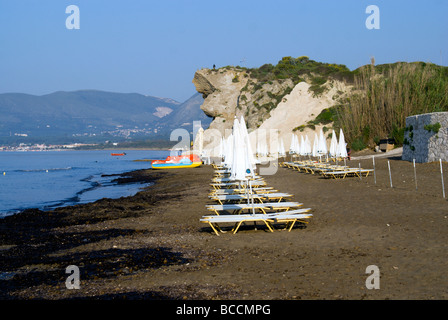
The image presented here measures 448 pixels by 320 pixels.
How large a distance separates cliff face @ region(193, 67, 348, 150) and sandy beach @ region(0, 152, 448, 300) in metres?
41.6

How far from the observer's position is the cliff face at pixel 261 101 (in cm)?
5919

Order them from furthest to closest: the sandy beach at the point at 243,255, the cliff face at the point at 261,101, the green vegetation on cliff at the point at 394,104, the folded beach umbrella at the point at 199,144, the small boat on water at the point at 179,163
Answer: the folded beach umbrella at the point at 199,144 < the cliff face at the point at 261,101 < the small boat on water at the point at 179,163 < the green vegetation on cliff at the point at 394,104 < the sandy beach at the point at 243,255

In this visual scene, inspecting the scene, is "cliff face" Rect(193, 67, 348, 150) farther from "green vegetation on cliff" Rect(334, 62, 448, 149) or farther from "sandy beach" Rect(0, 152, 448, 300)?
"sandy beach" Rect(0, 152, 448, 300)

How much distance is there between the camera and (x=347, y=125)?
42.9 m

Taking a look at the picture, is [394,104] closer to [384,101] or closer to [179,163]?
[384,101]

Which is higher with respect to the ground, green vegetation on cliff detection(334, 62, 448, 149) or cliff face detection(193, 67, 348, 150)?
cliff face detection(193, 67, 348, 150)

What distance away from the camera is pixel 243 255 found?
29.8ft

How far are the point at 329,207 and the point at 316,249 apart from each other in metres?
5.70

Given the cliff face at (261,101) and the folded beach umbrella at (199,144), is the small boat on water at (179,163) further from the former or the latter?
the cliff face at (261,101)

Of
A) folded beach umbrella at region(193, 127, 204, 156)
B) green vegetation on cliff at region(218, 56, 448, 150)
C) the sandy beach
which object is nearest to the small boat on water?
folded beach umbrella at region(193, 127, 204, 156)

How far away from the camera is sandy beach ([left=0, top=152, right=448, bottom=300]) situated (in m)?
6.73

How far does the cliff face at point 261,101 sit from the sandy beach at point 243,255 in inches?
1637

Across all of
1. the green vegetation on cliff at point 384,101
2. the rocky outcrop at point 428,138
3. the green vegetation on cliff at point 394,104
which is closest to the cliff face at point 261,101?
the green vegetation on cliff at point 384,101
